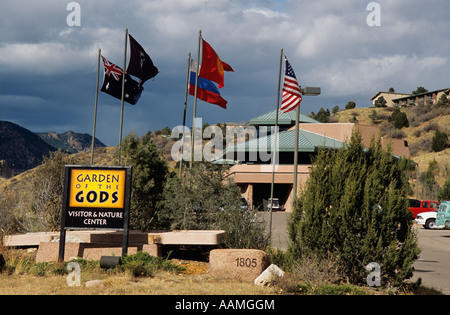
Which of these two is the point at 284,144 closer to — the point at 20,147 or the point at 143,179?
the point at 143,179

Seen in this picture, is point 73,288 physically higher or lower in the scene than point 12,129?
lower

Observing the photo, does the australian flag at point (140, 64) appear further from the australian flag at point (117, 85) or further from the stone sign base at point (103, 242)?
the stone sign base at point (103, 242)

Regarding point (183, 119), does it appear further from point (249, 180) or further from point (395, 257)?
point (249, 180)

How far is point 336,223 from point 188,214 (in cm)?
548

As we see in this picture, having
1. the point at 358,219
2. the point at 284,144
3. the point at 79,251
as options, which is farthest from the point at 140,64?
the point at 284,144

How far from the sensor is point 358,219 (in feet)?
35.2

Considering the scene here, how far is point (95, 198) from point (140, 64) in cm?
1122

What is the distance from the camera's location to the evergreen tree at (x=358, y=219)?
34.5 feet

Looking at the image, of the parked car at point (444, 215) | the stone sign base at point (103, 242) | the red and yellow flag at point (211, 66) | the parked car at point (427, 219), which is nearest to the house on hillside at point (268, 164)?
the parked car at point (427, 219)

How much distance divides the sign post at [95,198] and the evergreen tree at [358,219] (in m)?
4.58

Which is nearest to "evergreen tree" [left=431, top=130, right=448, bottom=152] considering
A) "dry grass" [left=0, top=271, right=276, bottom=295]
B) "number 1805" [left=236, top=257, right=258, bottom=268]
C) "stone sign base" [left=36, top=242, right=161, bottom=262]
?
"stone sign base" [left=36, top=242, right=161, bottom=262]

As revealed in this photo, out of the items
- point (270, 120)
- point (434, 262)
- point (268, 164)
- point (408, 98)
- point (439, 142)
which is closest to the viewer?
point (434, 262)
